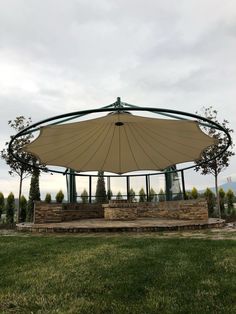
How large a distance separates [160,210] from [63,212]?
5.17 m

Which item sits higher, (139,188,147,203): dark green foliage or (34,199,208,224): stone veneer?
(139,188,147,203): dark green foliage

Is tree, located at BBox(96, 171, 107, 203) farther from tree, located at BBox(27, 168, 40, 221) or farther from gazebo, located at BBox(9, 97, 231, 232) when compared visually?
tree, located at BBox(27, 168, 40, 221)

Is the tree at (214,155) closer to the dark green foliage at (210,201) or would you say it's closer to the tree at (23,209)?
the dark green foliage at (210,201)

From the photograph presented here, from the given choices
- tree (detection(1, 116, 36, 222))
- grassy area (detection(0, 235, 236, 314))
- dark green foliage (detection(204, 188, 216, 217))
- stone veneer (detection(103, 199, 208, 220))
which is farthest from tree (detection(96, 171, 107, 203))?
grassy area (detection(0, 235, 236, 314))

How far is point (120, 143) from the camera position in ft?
43.2

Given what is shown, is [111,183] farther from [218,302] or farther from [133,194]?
[218,302]

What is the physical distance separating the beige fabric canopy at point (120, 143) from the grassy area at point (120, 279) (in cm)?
429

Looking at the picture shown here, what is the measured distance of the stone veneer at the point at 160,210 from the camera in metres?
12.2

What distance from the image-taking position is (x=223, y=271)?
4.12 meters

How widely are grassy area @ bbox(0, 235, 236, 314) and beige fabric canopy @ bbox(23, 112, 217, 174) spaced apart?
4289mm

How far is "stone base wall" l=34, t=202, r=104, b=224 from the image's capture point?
12289 mm

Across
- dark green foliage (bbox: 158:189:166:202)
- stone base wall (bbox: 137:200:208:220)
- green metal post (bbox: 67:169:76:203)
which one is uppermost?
green metal post (bbox: 67:169:76:203)

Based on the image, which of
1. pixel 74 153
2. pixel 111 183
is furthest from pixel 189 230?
pixel 111 183

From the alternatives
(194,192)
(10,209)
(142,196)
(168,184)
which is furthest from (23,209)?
(194,192)
